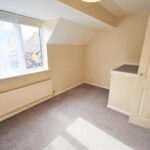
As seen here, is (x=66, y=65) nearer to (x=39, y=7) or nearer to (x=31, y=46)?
(x=31, y=46)

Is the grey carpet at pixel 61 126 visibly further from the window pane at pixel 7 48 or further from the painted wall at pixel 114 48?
the painted wall at pixel 114 48

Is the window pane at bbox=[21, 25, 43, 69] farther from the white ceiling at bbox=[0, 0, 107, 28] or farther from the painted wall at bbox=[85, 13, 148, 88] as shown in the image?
the painted wall at bbox=[85, 13, 148, 88]

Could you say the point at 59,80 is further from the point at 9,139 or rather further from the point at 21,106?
the point at 9,139

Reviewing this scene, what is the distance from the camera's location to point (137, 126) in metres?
1.90

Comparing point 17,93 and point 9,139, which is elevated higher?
point 17,93

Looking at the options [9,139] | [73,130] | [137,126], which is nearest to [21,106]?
[9,139]

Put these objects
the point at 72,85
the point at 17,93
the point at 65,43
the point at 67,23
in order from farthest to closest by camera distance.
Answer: the point at 72,85 < the point at 65,43 < the point at 67,23 < the point at 17,93

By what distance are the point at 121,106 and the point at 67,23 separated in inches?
82.1

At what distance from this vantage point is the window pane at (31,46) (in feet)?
7.44

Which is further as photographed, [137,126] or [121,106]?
[121,106]

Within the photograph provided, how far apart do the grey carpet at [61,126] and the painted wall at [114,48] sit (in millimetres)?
1183

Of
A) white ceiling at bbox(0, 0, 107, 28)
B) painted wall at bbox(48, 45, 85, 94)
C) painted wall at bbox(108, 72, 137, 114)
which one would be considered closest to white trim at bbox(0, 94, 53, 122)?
painted wall at bbox(48, 45, 85, 94)

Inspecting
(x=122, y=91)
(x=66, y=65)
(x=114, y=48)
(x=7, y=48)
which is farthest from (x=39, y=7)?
(x=114, y=48)

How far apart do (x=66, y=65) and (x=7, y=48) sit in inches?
62.1
